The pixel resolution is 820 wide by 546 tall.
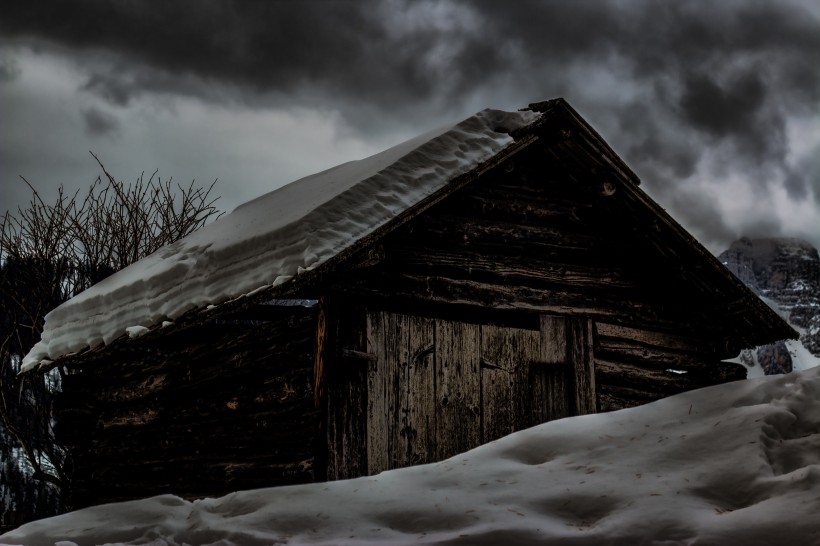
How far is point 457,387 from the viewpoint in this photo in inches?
307

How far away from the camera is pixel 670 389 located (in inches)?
378

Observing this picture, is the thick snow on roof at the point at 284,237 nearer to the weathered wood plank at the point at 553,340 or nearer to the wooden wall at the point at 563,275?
the wooden wall at the point at 563,275

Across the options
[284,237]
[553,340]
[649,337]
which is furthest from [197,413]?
[649,337]

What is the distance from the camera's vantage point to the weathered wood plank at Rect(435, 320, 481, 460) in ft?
25.1

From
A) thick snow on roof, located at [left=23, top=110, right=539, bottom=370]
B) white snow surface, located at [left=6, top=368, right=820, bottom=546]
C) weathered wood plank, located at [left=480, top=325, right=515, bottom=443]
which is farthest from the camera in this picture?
weathered wood plank, located at [left=480, top=325, right=515, bottom=443]

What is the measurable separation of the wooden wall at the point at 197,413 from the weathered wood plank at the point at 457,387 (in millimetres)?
1222

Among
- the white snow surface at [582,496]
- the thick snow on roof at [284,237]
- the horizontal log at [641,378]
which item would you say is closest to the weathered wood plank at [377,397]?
the thick snow on roof at [284,237]

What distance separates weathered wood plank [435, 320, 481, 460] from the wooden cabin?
0.02m

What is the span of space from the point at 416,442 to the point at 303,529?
3.89 metres

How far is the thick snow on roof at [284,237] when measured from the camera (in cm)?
710

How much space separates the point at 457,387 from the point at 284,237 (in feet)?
6.81

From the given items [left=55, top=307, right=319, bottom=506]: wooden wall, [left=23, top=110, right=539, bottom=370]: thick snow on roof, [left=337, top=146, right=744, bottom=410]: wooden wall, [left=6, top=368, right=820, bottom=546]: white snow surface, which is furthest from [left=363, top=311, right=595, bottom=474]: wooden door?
[left=6, top=368, right=820, bottom=546]: white snow surface

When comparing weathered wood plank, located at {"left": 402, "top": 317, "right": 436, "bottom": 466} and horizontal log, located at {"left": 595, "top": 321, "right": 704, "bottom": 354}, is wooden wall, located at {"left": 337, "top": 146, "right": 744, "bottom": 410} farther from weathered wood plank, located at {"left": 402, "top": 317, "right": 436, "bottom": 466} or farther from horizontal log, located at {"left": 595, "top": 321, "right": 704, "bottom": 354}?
weathered wood plank, located at {"left": 402, "top": 317, "right": 436, "bottom": 466}

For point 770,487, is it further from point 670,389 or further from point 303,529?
point 670,389
